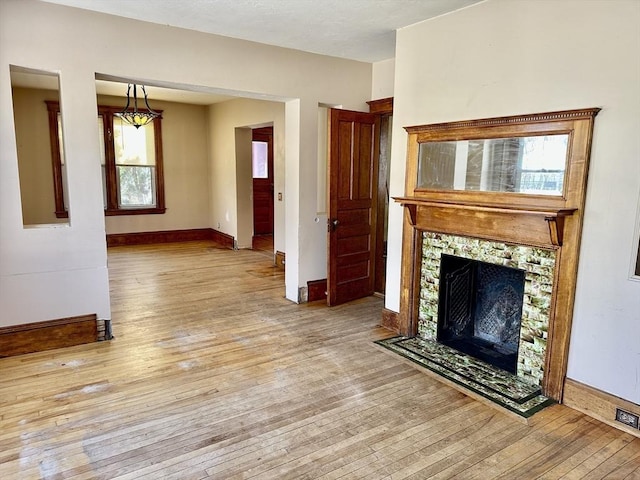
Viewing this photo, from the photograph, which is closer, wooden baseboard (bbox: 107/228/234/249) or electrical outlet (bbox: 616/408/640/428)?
electrical outlet (bbox: 616/408/640/428)

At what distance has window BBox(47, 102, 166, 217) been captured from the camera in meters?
7.63

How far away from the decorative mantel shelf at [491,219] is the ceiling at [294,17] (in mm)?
1489

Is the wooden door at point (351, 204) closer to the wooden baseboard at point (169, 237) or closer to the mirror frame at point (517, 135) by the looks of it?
the mirror frame at point (517, 135)

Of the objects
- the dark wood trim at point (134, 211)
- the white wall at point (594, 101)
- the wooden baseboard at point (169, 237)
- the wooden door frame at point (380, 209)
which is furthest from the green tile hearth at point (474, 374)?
the dark wood trim at point (134, 211)

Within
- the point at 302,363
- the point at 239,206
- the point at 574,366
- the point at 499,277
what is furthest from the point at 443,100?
the point at 239,206

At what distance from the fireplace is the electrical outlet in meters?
0.78

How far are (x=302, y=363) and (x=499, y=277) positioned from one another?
174 cm

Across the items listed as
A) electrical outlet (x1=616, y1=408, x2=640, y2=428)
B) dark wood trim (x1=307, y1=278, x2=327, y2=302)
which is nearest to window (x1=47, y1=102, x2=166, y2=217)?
dark wood trim (x1=307, y1=278, x2=327, y2=302)

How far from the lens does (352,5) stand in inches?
127

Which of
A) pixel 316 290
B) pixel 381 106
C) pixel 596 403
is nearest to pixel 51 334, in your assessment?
pixel 316 290

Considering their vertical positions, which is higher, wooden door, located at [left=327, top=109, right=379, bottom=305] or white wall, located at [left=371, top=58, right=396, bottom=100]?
white wall, located at [left=371, top=58, right=396, bottom=100]

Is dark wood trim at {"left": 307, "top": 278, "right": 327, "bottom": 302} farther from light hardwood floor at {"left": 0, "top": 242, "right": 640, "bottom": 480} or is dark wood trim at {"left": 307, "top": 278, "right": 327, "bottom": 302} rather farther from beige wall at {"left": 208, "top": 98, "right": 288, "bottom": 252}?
beige wall at {"left": 208, "top": 98, "right": 288, "bottom": 252}

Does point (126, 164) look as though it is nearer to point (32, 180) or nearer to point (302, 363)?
point (32, 180)

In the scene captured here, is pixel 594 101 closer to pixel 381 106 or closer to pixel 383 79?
Answer: pixel 381 106
